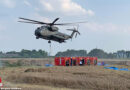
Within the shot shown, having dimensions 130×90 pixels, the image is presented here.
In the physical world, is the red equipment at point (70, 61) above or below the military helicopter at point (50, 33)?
below

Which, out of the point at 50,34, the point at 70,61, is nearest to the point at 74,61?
the point at 70,61

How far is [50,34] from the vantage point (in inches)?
1499

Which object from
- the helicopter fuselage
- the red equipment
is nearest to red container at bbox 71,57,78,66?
the red equipment

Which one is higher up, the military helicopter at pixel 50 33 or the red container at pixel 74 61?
the military helicopter at pixel 50 33

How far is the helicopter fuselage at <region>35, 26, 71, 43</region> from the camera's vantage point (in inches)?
1415

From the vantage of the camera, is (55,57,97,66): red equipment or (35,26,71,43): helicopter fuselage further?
(55,57,97,66): red equipment

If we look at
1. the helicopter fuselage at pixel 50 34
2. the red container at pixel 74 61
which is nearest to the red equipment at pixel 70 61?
the red container at pixel 74 61

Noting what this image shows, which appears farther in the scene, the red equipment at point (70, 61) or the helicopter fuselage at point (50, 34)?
the red equipment at point (70, 61)

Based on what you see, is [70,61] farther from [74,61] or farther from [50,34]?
[50,34]

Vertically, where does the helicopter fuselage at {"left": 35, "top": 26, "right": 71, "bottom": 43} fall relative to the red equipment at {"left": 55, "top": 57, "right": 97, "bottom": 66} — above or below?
above

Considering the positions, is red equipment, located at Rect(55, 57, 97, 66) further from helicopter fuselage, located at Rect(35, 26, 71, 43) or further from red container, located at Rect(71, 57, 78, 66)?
helicopter fuselage, located at Rect(35, 26, 71, 43)

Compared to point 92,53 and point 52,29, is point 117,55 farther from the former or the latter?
point 52,29

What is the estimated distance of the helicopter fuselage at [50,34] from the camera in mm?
35938

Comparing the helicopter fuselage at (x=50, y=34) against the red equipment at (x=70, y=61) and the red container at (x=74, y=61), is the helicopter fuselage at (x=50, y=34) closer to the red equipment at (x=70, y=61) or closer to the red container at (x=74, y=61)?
the red equipment at (x=70, y=61)
